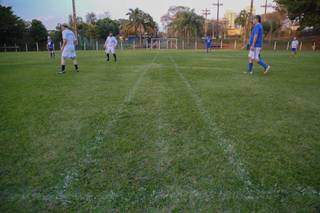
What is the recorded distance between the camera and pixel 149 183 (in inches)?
93.4

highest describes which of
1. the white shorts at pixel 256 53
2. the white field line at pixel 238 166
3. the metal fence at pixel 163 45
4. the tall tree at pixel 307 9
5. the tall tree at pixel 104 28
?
the tall tree at pixel 104 28

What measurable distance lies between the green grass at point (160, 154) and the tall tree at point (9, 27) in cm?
4226

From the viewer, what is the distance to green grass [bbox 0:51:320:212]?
2128 millimetres

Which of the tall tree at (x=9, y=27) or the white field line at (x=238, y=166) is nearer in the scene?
the white field line at (x=238, y=166)

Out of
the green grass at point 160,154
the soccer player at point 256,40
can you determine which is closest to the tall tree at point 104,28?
the soccer player at point 256,40

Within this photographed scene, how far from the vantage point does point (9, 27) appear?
39.3 metres

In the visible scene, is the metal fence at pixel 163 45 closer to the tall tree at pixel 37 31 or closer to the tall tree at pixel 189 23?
the tall tree at pixel 37 31

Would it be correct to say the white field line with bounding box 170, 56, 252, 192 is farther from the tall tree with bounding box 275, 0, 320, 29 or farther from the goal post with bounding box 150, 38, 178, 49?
the goal post with bounding box 150, 38, 178, 49

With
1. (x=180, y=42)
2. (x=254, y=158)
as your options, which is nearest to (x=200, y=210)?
(x=254, y=158)

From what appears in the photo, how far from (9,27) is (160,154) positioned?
4686 centimetres

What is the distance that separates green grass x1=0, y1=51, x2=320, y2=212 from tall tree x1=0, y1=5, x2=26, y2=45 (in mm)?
42258

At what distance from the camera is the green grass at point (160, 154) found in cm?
213

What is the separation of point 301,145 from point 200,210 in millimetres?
1996

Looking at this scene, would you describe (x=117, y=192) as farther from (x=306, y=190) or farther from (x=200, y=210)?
(x=306, y=190)
